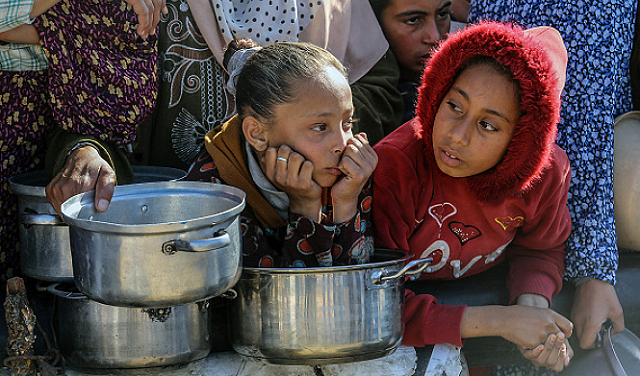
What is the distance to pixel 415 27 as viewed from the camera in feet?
10.6

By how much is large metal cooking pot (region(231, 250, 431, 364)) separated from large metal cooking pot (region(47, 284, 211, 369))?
172mm

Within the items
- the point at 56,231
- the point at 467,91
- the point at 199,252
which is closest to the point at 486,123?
the point at 467,91

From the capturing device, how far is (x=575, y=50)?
278cm

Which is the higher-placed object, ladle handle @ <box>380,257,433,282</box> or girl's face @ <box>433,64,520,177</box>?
girl's face @ <box>433,64,520,177</box>

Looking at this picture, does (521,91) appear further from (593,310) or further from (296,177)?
(593,310)

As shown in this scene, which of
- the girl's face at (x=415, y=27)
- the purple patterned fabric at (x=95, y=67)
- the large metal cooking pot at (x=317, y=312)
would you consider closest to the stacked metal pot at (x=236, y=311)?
the large metal cooking pot at (x=317, y=312)

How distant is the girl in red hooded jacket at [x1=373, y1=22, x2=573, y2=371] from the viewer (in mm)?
2184

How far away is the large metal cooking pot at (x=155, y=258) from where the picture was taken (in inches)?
65.6

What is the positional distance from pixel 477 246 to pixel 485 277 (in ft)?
0.77

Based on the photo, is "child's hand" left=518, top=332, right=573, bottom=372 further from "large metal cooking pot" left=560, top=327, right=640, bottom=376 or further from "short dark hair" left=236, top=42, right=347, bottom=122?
"short dark hair" left=236, top=42, right=347, bottom=122

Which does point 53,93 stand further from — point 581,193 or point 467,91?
point 581,193

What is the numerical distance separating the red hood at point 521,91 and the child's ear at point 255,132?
1.90 feet

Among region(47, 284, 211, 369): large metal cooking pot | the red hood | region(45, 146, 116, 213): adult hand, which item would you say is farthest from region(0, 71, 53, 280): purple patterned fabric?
the red hood

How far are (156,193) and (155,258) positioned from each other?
1.25 feet
